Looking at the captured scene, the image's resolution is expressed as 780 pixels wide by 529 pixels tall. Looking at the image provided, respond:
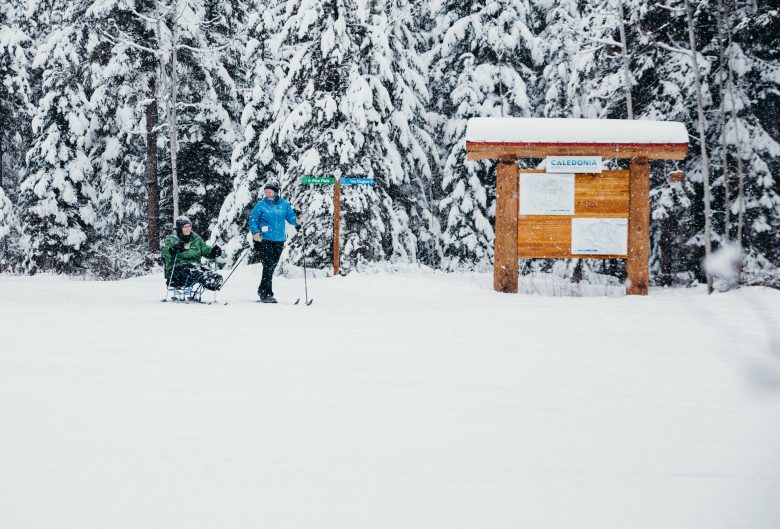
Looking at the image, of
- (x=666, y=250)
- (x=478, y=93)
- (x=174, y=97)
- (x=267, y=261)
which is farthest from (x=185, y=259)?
(x=666, y=250)

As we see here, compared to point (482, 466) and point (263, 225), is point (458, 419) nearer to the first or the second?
point (482, 466)

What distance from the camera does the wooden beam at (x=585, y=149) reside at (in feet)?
39.6

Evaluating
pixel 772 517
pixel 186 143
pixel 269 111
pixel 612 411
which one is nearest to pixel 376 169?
pixel 269 111

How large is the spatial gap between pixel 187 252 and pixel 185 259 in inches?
5.0

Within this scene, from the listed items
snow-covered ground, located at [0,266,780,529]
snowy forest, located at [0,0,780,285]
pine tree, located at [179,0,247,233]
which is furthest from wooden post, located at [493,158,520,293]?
pine tree, located at [179,0,247,233]

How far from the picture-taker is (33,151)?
75.5ft

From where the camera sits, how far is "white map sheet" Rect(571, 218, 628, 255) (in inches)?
487

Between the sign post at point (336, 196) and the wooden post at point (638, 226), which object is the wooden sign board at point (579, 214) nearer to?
the wooden post at point (638, 226)

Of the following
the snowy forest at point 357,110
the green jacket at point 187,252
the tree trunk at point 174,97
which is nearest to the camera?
the green jacket at point 187,252

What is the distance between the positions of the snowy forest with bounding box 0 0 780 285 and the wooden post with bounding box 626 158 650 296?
3910mm

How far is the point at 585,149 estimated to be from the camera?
12141 mm

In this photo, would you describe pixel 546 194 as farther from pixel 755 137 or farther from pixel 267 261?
pixel 755 137

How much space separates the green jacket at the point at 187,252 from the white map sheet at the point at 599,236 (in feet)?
20.8

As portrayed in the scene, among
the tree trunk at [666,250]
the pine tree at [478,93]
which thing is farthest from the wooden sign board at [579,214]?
the pine tree at [478,93]
